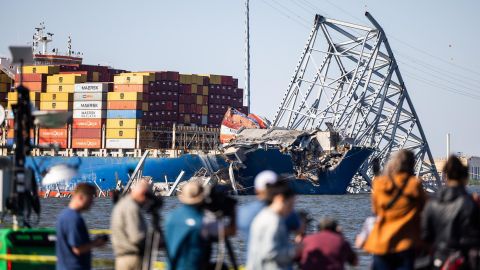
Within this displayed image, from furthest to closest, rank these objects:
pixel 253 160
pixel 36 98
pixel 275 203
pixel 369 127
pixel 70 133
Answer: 1. pixel 36 98
2. pixel 70 133
3. pixel 369 127
4. pixel 253 160
5. pixel 275 203

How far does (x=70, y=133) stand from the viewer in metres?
123

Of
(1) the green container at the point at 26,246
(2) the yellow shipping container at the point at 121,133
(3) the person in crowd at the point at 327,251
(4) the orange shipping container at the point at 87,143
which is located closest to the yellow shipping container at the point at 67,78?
(4) the orange shipping container at the point at 87,143

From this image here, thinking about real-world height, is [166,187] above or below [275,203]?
below

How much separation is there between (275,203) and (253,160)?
90877 mm

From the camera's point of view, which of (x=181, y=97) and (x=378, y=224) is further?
(x=181, y=97)

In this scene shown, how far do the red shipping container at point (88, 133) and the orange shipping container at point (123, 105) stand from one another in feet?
9.59

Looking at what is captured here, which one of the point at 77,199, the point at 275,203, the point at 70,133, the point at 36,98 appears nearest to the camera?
the point at 275,203

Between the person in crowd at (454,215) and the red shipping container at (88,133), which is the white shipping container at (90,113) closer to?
the red shipping container at (88,133)

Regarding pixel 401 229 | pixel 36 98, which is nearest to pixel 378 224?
pixel 401 229

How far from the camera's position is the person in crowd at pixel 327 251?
41.3 ft

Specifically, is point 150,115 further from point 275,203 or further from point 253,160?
point 275,203

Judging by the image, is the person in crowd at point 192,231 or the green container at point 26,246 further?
the green container at point 26,246

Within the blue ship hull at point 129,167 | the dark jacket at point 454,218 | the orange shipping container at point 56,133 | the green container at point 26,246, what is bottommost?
the blue ship hull at point 129,167

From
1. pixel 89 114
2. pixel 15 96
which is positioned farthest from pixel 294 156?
pixel 15 96
